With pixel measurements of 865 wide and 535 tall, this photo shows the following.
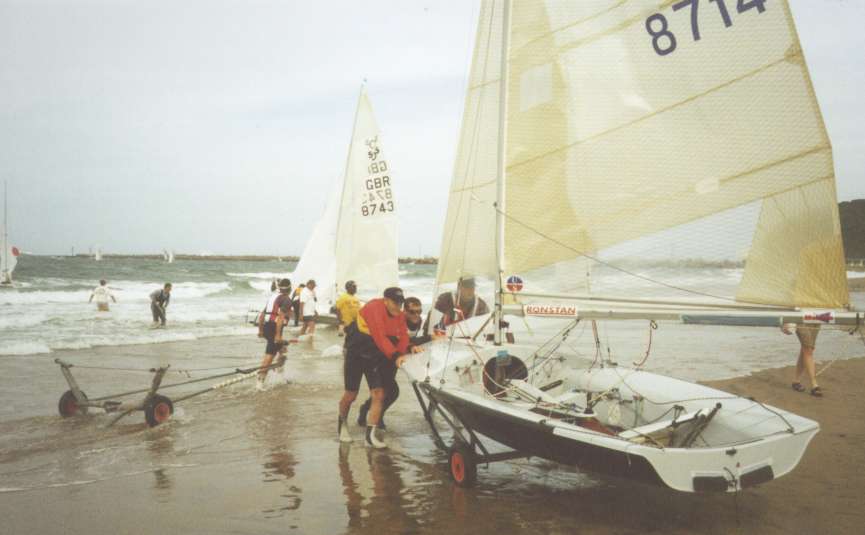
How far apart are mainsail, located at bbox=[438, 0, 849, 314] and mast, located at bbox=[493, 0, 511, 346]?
0.06 ft

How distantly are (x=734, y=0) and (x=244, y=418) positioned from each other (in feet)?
20.1

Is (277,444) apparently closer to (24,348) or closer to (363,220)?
(24,348)

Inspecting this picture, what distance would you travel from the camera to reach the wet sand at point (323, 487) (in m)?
4.21

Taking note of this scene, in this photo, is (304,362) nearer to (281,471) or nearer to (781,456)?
(281,471)

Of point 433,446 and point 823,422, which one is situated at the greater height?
Answer: point 433,446

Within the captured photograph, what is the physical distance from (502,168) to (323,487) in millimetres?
2933

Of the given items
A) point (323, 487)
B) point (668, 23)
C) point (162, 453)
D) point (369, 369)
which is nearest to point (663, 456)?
point (323, 487)

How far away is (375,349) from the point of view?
233 inches

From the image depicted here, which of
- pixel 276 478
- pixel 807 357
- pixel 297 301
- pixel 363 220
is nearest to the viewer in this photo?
pixel 276 478

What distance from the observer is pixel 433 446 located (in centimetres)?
610

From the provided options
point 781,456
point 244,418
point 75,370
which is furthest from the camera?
point 75,370

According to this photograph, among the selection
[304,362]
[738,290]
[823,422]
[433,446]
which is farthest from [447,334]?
[304,362]

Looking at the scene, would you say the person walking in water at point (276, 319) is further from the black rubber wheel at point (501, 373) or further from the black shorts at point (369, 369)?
the black rubber wheel at point (501, 373)

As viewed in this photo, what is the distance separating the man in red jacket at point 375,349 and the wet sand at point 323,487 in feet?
1.09
